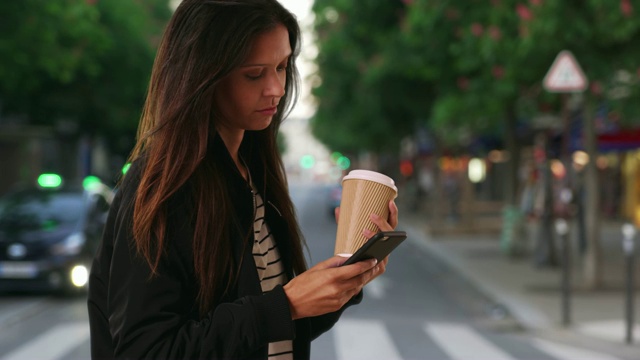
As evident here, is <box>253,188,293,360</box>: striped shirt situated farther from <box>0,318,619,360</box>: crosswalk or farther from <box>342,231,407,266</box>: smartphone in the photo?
<box>0,318,619,360</box>: crosswalk

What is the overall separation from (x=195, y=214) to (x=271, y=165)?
52 cm

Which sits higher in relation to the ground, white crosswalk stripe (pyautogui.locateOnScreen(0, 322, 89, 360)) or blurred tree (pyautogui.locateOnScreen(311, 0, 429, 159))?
blurred tree (pyautogui.locateOnScreen(311, 0, 429, 159))

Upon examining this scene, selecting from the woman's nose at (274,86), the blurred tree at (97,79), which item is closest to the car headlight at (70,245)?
the blurred tree at (97,79)

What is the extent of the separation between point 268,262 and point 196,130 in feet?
1.19

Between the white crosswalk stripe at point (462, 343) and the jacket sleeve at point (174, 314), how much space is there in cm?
756

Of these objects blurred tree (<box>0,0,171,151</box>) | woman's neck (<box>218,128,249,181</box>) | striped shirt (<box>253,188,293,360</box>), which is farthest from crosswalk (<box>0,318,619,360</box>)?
blurred tree (<box>0,0,171,151</box>)

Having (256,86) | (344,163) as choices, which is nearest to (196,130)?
(256,86)

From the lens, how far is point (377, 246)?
5.73 ft

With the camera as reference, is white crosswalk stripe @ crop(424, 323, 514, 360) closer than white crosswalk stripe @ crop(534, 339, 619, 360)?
No

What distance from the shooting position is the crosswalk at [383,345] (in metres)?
9.15

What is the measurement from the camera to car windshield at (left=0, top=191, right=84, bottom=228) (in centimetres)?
1414

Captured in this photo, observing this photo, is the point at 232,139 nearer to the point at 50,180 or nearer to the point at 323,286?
the point at 323,286

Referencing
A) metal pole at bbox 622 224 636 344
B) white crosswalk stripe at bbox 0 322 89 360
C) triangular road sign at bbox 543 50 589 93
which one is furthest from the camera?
triangular road sign at bbox 543 50 589 93

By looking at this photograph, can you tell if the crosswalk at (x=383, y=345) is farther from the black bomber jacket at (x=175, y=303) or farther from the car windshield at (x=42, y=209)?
the black bomber jacket at (x=175, y=303)
